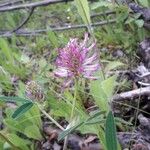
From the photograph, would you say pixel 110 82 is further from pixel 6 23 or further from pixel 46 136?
pixel 6 23

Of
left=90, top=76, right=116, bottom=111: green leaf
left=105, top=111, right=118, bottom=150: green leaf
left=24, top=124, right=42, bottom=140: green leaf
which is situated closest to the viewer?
left=105, top=111, right=118, bottom=150: green leaf

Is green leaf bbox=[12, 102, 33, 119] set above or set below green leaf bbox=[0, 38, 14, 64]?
above

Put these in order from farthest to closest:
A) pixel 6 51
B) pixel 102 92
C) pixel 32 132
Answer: pixel 6 51 → pixel 32 132 → pixel 102 92

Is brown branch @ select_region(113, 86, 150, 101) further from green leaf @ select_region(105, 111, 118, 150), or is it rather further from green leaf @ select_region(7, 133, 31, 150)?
green leaf @ select_region(105, 111, 118, 150)

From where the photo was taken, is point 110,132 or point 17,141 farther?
point 17,141

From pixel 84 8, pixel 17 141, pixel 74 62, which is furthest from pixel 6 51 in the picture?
pixel 74 62

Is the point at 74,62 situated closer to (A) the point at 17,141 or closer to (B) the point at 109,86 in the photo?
(B) the point at 109,86

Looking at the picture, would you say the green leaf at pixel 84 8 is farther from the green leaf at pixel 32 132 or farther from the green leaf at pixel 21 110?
the green leaf at pixel 21 110

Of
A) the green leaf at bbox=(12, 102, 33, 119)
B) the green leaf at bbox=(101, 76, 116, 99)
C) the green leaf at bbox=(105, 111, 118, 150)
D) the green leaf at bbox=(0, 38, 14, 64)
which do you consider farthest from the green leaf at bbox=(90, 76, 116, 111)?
the green leaf at bbox=(0, 38, 14, 64)
